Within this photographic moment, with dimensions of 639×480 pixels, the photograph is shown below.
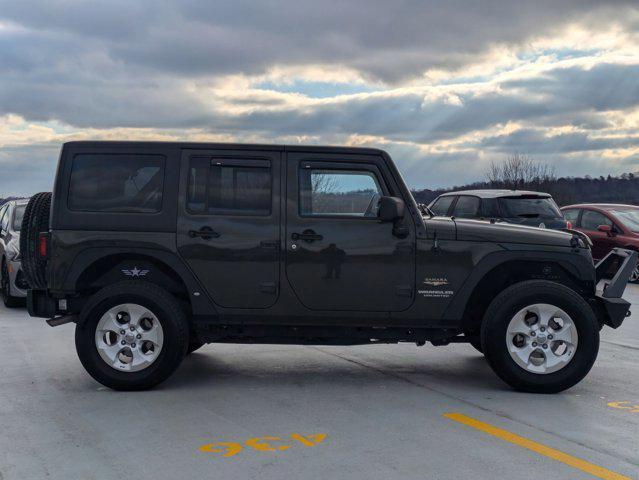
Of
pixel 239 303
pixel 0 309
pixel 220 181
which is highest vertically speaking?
pixel 220 181

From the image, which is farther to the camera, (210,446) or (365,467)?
(210,446)

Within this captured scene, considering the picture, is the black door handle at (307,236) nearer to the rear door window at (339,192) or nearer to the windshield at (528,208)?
the rear door window at (339,192)

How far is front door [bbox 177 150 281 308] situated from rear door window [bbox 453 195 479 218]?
331 inches

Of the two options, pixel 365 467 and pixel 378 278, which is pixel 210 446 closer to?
pixel 365 467

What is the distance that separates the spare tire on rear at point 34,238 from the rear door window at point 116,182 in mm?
603

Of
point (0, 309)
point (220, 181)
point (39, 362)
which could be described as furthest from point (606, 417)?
point (0, 309)

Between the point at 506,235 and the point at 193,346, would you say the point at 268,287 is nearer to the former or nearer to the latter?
the point at 193,346

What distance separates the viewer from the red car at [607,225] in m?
16.6

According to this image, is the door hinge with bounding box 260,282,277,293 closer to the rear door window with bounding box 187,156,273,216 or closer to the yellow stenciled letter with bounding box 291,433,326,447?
the rear door window with bounding box 187,156,273,216

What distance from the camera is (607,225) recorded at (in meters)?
17.1

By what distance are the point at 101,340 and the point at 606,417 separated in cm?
398

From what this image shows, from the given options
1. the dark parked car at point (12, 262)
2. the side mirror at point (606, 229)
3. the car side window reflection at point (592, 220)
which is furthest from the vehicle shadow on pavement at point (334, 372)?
the car side window reflection at point (592, 220)

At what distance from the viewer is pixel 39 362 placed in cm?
764

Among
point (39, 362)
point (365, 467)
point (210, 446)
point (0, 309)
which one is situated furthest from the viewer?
point (0, 309)
